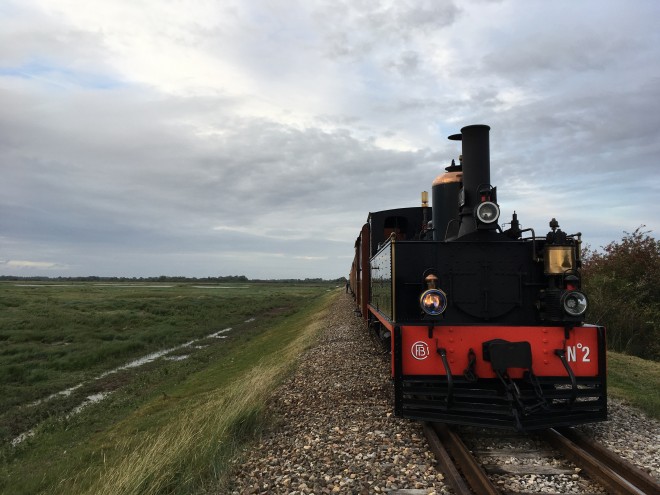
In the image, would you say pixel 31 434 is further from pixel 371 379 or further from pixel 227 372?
pixel 371 379

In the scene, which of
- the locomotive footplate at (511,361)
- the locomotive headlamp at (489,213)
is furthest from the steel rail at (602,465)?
the locomotive headlamp at (489,213)

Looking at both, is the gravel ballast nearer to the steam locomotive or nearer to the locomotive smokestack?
the steam locomotive

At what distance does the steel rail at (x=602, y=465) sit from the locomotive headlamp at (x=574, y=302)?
1417 millimetres

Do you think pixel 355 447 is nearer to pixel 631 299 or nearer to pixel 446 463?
pixel 446 463

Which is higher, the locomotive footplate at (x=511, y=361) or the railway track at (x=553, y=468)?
the locomotive footplate at (x=511, y=361)

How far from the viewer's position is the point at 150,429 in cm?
966

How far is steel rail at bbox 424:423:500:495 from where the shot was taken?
13.1 ft

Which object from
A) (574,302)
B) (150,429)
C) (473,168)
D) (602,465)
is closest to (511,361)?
(574,302)

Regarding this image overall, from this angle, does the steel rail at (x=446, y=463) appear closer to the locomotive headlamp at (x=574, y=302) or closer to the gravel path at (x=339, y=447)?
the gravel path at (x=339, y=447)

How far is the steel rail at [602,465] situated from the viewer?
3.99 m

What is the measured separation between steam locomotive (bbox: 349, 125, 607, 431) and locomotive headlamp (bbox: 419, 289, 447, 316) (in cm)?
1

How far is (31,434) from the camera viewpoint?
38.4 feet

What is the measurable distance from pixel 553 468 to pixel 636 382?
18.3 feet

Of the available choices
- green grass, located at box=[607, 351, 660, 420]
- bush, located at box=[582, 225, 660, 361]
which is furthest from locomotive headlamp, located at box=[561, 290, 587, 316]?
bush, located at box=[582, 225, 660, 361]
